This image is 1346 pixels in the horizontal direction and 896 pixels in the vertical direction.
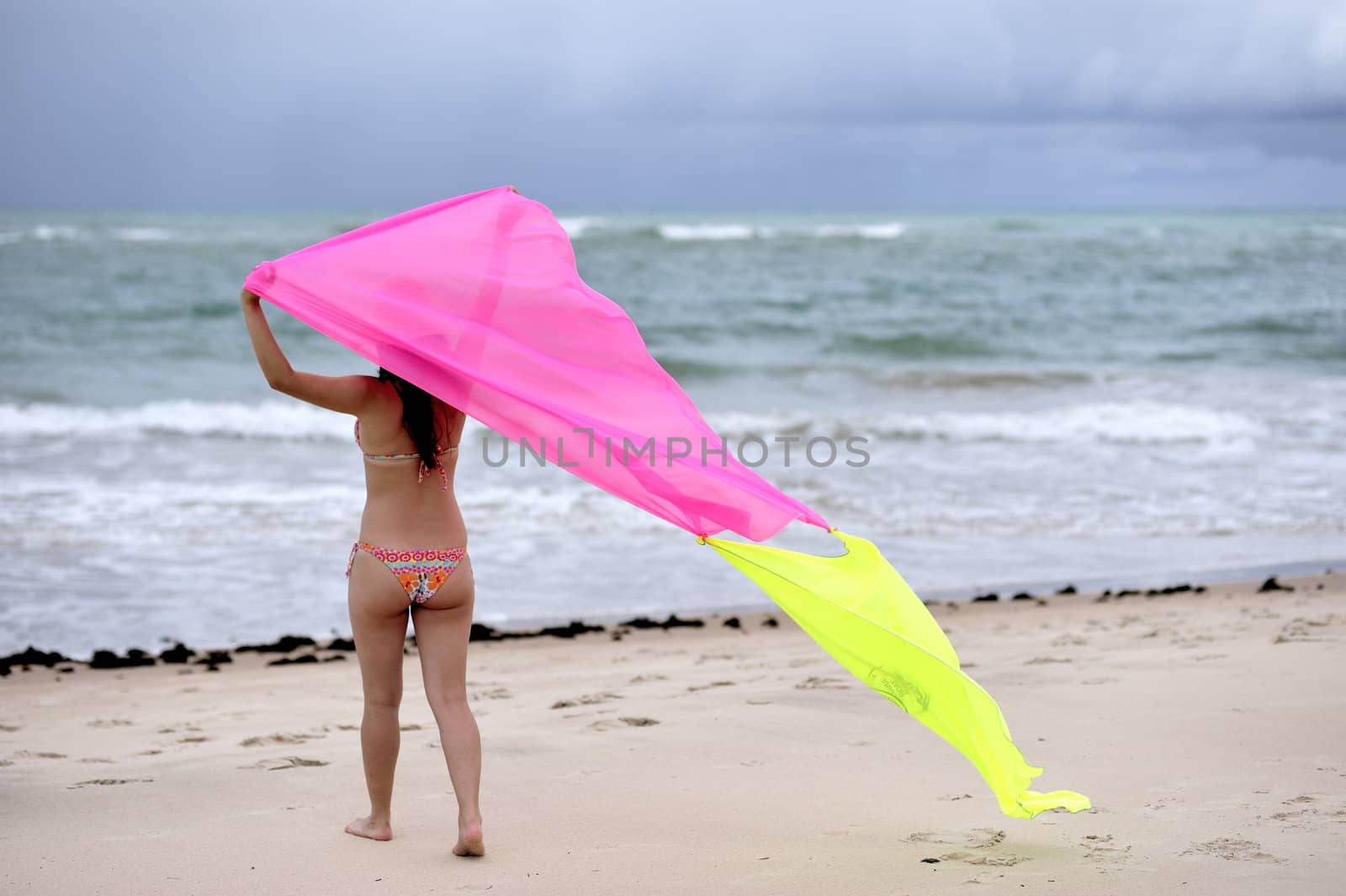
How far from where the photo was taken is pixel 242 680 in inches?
236

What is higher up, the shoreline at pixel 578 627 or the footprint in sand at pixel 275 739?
the shoreline at pixel 578 627

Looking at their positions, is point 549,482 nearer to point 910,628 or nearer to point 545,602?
point 545,602

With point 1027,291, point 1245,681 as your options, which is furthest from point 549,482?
point 1027,291

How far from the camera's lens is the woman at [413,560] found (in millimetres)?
3473

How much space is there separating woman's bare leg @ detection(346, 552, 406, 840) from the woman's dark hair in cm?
34

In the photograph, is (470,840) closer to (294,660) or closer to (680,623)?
(294,660)

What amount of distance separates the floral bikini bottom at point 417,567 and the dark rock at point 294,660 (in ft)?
10.1

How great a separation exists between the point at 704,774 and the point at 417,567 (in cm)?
148

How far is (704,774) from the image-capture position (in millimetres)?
4371

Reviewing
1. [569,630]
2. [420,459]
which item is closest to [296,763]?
[420,459]

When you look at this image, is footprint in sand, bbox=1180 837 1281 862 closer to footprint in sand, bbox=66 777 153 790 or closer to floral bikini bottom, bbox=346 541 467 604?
floral bikini bottom, bbox=346 541 467 604

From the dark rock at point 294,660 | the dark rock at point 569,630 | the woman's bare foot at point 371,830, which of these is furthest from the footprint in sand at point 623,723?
the dark rock at point 294,660

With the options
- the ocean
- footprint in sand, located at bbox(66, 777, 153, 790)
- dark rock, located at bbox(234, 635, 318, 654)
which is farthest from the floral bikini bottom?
the ocean

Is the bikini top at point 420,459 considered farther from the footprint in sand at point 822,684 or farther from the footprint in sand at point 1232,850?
the footprint in sand at point 822,684
